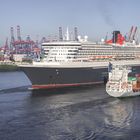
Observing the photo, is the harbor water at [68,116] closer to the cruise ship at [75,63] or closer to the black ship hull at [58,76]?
the black ship hull at [58,76]

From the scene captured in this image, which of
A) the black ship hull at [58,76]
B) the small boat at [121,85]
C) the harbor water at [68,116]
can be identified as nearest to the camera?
the harbor water at [68,116]

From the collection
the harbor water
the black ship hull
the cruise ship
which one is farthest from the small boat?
the cruise ship

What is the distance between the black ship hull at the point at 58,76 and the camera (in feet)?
127

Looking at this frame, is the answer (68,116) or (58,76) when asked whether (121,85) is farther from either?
(58,76)

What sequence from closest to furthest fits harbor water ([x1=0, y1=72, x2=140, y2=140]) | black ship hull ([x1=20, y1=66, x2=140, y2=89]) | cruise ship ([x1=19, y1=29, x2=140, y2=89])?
harbor water ([x1=0, y1=72, x2=140, y2=140]), black ship hull ([x1=20, y1=66, x2=140, y2=89]), cruise ship ([x1=19, y1=29, x2=140, y2=89])

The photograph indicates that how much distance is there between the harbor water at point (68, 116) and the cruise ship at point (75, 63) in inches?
200

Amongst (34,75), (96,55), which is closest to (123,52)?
(96,55)

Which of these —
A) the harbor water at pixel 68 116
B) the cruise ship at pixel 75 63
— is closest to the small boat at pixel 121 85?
the harbor water at pixel 68 116

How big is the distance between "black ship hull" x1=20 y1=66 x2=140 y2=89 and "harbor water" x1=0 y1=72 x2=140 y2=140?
4.46 meters

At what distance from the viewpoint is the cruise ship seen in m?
39.1

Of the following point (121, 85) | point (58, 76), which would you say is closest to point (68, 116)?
point (121, 85)

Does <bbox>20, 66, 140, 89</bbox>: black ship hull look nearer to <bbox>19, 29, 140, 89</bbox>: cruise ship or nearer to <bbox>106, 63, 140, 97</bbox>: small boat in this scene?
<bbox>19, 29, 140, 89</bbox>: cruise ship

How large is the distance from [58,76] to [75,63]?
336 cm

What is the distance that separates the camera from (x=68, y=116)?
23578mm
